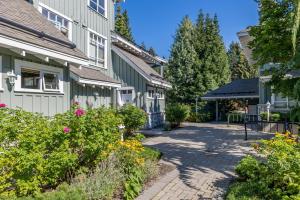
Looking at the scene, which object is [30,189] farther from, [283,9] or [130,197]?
[283,9]

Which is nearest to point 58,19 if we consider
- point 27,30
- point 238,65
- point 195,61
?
point 27,30

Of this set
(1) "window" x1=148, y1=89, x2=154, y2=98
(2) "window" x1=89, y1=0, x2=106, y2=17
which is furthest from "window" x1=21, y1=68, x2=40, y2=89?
(1) "window" x1=148, y1=89, x2=154, y2=98

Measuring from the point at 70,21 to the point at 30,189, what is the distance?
1028 centimetres

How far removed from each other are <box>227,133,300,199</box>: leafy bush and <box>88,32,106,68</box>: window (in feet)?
37.1

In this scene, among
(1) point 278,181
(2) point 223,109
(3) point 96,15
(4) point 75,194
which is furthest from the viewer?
(2) point 223,109

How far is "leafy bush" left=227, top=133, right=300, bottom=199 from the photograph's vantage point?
458 centimetres

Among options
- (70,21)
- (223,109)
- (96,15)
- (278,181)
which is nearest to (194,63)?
(223,109)

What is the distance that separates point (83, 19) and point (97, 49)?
2.05m

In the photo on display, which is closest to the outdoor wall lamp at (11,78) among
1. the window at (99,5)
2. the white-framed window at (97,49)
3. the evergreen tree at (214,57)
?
the white-framed window at (97,49)

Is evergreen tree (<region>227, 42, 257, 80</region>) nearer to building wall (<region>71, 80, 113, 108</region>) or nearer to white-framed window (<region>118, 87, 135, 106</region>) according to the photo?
white-framed window (<region>118, 87, 135, 106</region>)

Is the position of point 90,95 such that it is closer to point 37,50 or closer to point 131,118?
point 131,118

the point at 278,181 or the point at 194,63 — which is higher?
the point at 194,63

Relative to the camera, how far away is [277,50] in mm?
6520

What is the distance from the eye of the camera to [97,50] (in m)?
15.6
